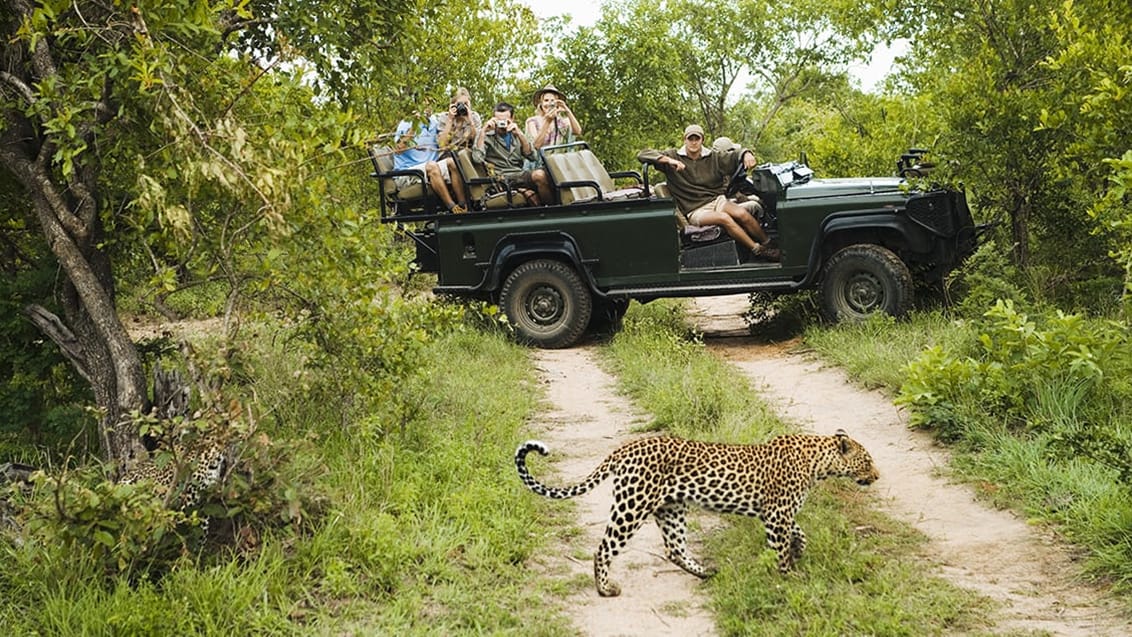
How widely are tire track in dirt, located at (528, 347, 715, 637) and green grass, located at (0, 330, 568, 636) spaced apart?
0.20 m

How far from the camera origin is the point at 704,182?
12617mm

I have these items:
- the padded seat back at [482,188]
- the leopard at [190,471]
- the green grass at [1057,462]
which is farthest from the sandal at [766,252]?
the leopard at [190,471]

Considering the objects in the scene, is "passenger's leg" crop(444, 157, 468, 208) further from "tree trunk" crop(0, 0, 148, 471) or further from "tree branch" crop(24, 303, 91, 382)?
"tree branch" crop(24, 303, 91, 382)

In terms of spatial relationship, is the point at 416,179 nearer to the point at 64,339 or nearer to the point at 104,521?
the point at 64,339

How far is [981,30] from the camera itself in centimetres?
1235

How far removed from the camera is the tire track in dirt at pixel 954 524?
5.55 m

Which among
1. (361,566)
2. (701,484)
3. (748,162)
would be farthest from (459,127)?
(701,484)

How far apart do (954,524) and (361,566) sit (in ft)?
10.1

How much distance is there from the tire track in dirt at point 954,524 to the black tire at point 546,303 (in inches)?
104

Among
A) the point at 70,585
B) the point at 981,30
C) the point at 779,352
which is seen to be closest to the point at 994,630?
the point at 70,585

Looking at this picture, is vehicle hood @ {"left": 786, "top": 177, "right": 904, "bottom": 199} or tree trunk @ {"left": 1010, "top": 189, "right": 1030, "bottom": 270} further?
vehicle hood @ {"left": 786, "top": 177, "right": 904, "bottom": 199}

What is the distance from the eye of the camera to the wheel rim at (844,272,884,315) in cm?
1170

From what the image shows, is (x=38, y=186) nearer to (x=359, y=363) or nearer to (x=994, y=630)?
(x=359, y=363)

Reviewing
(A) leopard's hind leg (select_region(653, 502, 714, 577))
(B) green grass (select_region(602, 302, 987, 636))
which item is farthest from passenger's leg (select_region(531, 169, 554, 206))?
(A) leopard's hind leg (select_region(653, 502, 714, 577))
